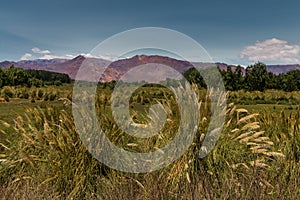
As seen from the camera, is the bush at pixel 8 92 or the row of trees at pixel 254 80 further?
the row of trees at pixel 254 80

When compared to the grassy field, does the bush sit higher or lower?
higher

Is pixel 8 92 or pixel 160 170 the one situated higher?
pixel 8 92

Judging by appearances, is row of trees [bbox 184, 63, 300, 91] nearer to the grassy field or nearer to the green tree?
the green tree

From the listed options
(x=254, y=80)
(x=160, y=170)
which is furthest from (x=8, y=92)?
(x=254, y=80)

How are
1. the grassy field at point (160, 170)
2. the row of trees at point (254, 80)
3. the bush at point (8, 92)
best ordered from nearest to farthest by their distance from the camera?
the grassy field at point (160, 170) → the bush at point (8, 92) → the row of trees at point (254, 80)

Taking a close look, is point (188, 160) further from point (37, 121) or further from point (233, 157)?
point (37, 121)

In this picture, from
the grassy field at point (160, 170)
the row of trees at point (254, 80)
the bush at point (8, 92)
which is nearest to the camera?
the grassy field at point (160, 170)

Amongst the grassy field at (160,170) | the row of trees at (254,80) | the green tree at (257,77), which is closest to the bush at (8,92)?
the grassy field at (160,170)

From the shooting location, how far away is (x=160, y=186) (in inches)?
124

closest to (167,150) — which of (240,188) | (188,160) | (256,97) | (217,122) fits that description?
(188,160)

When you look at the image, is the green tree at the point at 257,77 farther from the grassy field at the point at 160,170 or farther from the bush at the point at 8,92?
the grassy field at the point at 160,170

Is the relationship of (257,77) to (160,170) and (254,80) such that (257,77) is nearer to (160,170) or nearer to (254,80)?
(254,80)

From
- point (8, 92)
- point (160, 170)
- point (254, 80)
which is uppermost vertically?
point (254, 80)

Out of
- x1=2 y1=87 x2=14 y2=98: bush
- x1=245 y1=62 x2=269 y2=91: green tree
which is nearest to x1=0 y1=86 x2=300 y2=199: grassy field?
x1=2 y1=87 x2=14 y2=98: bush
